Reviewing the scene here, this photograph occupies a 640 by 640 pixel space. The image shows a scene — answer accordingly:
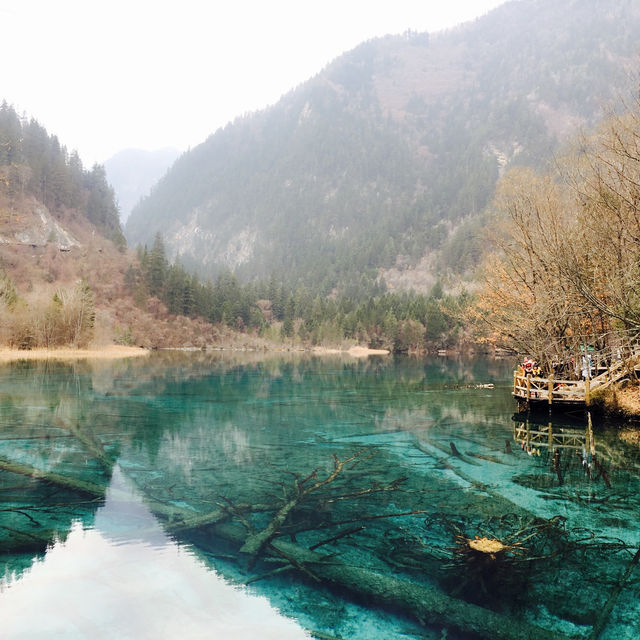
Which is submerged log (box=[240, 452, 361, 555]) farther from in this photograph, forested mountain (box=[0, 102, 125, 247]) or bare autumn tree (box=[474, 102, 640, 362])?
forested mountain (box=[0, 102, 125, 247])

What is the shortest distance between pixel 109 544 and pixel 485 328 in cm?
2807

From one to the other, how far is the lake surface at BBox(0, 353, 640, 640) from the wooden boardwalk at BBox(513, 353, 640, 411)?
15.6ft

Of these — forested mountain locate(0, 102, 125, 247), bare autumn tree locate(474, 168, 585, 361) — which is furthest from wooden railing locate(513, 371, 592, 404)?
forested mountain locate(0, 102, 125, 247)

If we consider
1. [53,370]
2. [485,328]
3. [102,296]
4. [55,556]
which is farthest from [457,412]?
[102,296]

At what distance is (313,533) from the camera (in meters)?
8.55

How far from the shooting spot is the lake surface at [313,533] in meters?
Answer: 6.14

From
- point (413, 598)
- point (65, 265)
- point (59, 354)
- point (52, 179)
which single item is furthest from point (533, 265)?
point (52, 179)

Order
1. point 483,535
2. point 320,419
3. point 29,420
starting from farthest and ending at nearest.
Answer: point 320,419 → point 29,420 → point 483,535

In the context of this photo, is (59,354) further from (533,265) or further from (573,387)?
(573,387)

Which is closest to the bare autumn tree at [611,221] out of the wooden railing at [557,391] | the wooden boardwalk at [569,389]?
the wooden boardwalk at [569,389]

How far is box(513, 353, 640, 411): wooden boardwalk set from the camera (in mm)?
22844

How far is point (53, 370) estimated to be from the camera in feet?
137

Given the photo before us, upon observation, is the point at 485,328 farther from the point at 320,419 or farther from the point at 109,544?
the point at 109,544

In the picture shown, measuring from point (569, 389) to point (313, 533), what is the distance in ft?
64.1
